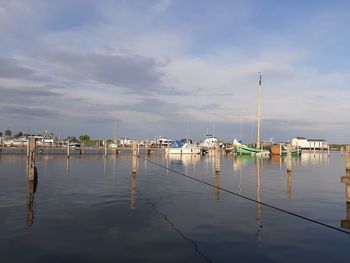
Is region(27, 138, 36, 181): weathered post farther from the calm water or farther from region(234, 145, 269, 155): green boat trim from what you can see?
region(234, 145, 269, 155): green boat trim

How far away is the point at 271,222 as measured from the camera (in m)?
16.6

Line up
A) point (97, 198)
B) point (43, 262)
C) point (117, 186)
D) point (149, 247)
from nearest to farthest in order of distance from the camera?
point (43, 262) → point (149, 247) → point (97, 198) → point (117, 186)

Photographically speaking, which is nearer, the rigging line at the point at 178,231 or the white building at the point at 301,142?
the rigging line at the point at 178,231

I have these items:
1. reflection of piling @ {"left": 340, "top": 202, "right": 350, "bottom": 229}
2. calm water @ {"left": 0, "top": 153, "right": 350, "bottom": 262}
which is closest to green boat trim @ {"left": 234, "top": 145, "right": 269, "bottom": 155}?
calm water @ {"left": 0, "top": 153, "right": 350, "bottom": 262}

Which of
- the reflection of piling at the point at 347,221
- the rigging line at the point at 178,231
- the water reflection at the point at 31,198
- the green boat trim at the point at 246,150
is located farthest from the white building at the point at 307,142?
the rigging line at the point at 178,231

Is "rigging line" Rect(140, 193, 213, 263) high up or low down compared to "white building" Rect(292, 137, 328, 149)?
down

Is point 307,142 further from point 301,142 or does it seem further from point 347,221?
point 347,221

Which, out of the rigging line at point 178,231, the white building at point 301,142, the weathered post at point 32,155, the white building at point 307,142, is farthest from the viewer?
the white building at point 301,142

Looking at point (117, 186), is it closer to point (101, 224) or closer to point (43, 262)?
point (101, 224)

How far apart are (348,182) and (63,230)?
47.8 feet

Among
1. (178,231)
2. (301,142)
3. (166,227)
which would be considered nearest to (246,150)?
(301,142)

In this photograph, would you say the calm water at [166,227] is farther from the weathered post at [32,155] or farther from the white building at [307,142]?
the white building at [307,142]

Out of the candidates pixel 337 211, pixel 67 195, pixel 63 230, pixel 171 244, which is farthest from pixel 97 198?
pixel 337 211

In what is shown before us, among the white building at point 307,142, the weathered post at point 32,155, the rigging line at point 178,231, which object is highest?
the white building at point 307,142
